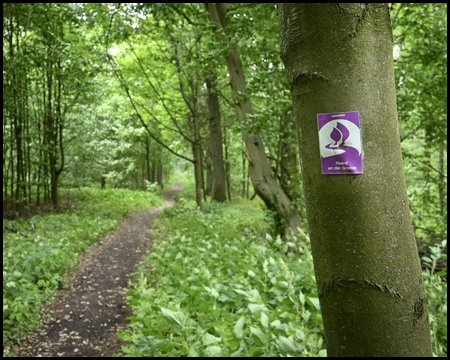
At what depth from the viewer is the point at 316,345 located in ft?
6.15

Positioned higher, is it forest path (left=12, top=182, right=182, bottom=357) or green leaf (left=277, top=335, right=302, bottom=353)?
green leaf (left=277, top=335, right=302, bottom=353)

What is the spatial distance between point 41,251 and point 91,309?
227 centimetres

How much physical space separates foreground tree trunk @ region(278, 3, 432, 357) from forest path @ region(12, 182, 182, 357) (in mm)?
3953

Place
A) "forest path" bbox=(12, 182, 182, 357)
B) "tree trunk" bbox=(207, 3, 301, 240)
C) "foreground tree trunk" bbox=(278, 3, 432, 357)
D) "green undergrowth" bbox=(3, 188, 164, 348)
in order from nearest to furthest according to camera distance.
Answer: "foreground tree trunk" bbox=(278, 3, 432, 357) < "forest path" bbox=(12, 182, 182, 357) < "green undergrowth" bbox=(3, 188, 164, 348) < "tree trunk" bbox=(207, 3, 301, 240)

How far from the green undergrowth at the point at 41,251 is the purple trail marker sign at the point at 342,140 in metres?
4.79

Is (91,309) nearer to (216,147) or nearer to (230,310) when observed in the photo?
(230,310)

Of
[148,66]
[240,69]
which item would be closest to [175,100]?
[148,66]

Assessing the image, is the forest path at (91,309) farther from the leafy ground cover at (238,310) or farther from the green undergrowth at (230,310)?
the leafy ground cover at (238,310)

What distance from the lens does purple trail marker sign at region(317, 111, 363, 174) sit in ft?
3.15

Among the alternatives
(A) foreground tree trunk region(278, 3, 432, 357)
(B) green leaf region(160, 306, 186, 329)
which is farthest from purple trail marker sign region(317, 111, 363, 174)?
(B) green leaf region(160, 306, 186, 329)

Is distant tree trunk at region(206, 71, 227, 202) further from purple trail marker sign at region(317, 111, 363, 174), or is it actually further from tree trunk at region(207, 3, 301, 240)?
purple trail marker sign at region(317, 111, 363, 174)

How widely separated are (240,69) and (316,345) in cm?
653

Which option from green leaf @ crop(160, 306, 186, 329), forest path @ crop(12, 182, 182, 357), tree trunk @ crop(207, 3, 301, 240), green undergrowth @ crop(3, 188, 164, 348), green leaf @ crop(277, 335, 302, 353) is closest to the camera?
green leaf @ crop(277, 335, 302, 353)

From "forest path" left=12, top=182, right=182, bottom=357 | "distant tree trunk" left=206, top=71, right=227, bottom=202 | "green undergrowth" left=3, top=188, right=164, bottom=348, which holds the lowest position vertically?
"forest path" left=12, top=182, right=182, bottom=357
